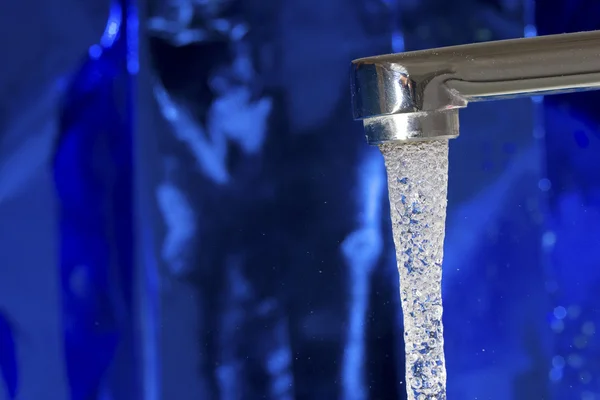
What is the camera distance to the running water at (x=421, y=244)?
0.50 meters

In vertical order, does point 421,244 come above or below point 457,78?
below

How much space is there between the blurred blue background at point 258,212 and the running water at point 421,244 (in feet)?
0.41

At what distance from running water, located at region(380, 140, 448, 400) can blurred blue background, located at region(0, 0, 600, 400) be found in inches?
4.9

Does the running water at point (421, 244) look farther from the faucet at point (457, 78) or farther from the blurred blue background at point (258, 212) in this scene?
the blurred blue background at point (258, 212)

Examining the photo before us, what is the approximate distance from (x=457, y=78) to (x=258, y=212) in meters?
0.23

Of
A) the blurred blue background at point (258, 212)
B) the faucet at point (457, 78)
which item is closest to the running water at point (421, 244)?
the faucet at point (457, 78)

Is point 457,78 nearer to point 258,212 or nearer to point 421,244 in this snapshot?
point 421,244

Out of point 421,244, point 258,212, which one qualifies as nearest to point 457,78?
point 421,244

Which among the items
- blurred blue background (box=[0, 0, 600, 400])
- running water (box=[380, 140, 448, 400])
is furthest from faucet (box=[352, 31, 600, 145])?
blurred blue background (box=[0, 0, 600, 400])

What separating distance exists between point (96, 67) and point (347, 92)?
218mm

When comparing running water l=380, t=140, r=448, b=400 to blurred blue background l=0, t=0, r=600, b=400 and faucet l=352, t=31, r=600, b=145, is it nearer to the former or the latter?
faucet l=352, t=31, r=600, b=145

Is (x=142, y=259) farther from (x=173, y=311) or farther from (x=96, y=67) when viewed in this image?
(x=96, y=67)

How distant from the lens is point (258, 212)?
634 millimetres

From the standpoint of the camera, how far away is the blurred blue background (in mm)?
591
